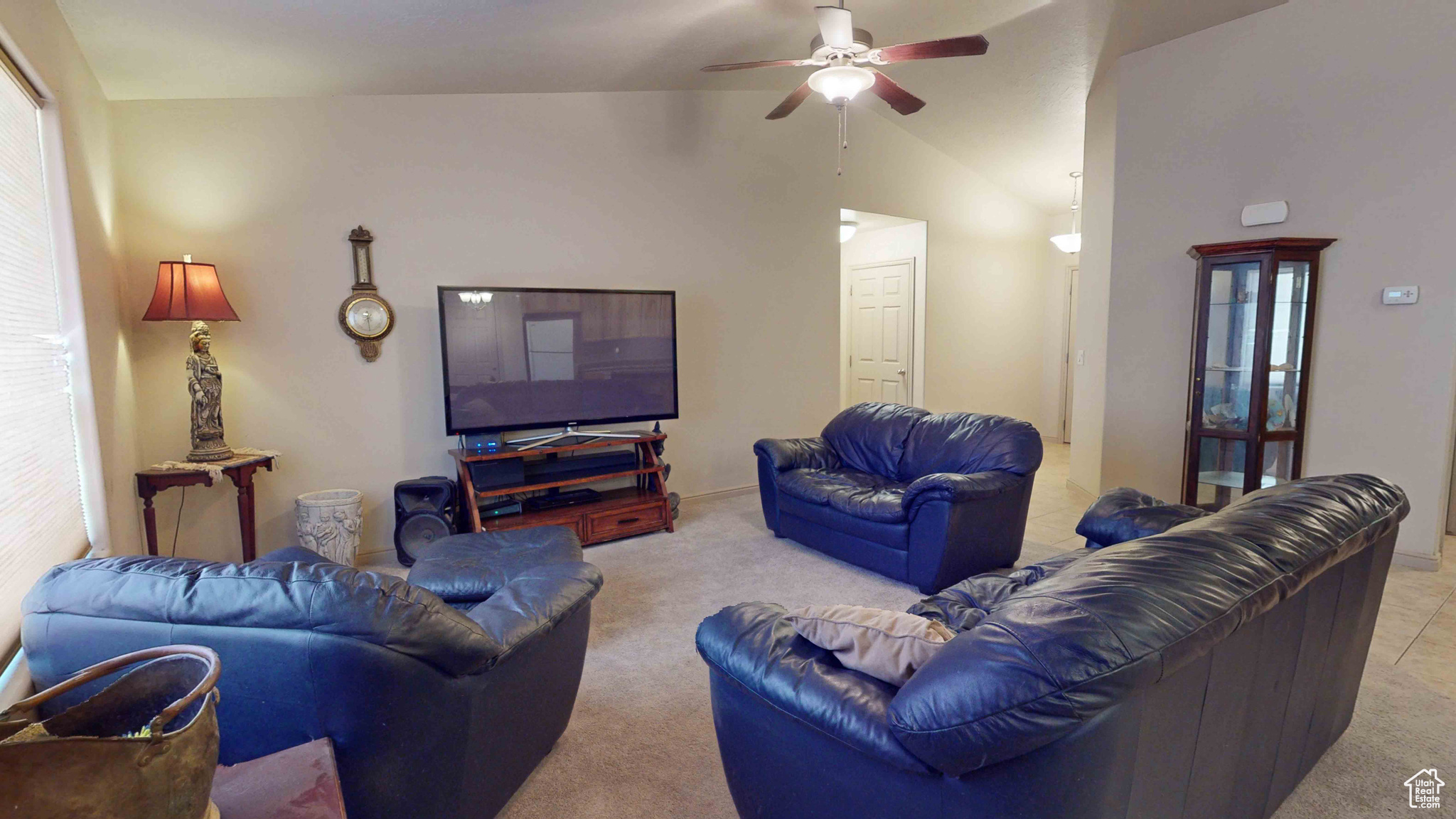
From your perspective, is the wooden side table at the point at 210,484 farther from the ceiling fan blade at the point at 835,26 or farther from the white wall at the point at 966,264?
the white wall at the point at 966,264

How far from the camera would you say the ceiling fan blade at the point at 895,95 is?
10.0 ft

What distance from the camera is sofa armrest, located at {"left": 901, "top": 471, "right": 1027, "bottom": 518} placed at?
3066mm

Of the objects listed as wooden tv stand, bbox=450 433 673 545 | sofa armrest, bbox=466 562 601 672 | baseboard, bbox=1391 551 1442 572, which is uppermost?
sofa armrest, bbox=466 562 601 672

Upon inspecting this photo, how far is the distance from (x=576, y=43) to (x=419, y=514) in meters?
2.59

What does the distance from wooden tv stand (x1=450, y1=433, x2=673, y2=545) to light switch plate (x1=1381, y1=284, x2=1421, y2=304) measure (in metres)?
3.85

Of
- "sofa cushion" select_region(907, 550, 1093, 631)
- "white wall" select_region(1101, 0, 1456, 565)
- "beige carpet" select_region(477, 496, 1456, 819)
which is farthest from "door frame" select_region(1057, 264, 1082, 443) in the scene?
"sofa cushion" select_region(907, 550, 1093, 631)

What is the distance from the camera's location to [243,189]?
341 cm

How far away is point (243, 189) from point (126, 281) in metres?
0.68

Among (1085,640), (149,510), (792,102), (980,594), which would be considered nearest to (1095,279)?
(792,102)

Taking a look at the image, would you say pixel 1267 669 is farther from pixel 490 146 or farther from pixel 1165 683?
pixel 490 146

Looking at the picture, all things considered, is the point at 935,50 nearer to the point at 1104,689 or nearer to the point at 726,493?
the point at 1104,689

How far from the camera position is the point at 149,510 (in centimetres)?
300

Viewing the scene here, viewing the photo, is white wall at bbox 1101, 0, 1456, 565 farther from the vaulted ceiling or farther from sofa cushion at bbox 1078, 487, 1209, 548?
sofa cushion at bbox 1078, 487, 1209, 548

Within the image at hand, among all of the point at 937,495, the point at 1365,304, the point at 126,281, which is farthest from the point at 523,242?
the point at 1365,304
